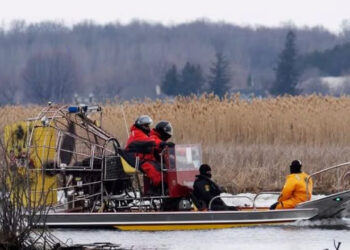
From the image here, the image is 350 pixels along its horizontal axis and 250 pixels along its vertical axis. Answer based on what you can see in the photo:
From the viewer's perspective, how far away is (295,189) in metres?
19.1

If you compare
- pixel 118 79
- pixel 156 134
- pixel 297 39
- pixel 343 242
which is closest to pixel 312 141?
pixel 156 134

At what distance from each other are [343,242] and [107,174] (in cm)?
420

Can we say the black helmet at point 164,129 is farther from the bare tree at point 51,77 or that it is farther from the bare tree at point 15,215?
the bare tree at point 51,77

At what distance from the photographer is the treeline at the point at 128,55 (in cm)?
9444

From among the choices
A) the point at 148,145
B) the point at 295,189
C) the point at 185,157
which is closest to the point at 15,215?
the point at 148,145

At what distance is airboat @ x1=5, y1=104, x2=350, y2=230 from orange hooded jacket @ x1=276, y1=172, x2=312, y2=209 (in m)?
0.34

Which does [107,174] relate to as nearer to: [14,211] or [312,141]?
[14,211]

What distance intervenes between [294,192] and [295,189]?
2.8 inches

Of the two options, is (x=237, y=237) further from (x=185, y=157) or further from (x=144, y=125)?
(x=144, y=125)

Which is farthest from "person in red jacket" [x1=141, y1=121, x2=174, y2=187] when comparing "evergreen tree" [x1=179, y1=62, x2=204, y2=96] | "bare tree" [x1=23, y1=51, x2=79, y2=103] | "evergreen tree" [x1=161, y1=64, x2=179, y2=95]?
"bare tree" [x1=23, y1=51, x2=79, y2=103]

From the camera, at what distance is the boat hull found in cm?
1862

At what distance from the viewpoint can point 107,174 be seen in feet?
63.0

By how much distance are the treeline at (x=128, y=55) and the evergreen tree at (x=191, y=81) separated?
0.20 m

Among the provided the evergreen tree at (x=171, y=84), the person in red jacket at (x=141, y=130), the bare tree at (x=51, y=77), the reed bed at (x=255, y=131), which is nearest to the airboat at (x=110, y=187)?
the person in red jacket at (x=141, y=130)
